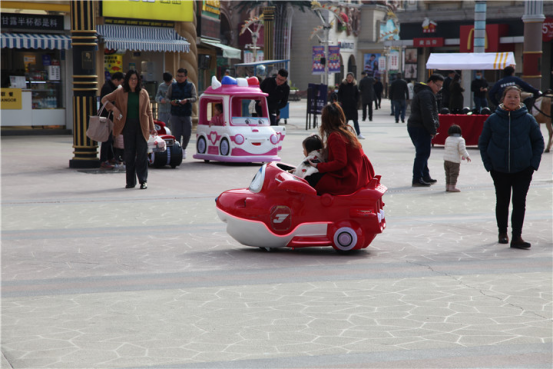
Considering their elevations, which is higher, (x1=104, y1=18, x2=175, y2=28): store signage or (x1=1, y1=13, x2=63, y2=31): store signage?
(x1=104, y1=18, x2=175, y2=28): store signage

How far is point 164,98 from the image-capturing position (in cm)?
1659

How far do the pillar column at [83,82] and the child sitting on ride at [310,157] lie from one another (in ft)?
26.0

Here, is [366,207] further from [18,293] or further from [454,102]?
[454,102]

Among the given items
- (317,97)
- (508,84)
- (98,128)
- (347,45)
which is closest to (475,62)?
(317,97)

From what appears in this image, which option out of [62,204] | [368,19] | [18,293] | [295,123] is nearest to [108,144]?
[62,204]

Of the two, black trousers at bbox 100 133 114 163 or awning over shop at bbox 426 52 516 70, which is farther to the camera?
awning over shop at bbox 426 52 516 70

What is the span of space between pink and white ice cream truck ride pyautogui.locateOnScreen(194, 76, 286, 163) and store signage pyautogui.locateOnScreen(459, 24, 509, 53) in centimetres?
2115

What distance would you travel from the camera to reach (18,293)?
19.8 ft

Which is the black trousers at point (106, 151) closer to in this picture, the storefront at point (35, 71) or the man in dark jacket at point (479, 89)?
the storefront at point (35, 71)

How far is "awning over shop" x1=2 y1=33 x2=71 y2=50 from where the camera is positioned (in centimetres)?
2061

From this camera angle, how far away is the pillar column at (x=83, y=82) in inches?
586

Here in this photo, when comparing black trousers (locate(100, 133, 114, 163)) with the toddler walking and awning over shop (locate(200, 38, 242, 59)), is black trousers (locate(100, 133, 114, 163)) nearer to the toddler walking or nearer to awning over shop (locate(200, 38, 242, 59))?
the toddler walking

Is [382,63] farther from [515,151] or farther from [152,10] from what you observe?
[515,151]

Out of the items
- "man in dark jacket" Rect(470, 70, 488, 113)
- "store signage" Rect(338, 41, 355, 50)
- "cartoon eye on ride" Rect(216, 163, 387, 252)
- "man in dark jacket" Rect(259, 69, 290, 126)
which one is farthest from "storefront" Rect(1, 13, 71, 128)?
"store signage" Rect(338, 41, 355, 50)
